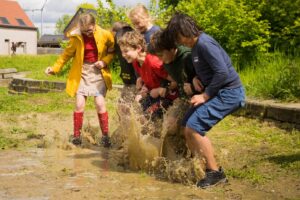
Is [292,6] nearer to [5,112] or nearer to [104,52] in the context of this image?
[104,52]

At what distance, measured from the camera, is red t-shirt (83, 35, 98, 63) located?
618 centimetres

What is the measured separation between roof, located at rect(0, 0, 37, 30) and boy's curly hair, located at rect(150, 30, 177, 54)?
196 ft

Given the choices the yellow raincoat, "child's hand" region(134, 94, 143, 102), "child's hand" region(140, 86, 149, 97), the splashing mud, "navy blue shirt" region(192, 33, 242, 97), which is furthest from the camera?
the yellow raincoat

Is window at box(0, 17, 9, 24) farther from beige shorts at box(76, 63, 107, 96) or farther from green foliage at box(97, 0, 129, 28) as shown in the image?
beige shorts at box(76, 63, 107, 96)

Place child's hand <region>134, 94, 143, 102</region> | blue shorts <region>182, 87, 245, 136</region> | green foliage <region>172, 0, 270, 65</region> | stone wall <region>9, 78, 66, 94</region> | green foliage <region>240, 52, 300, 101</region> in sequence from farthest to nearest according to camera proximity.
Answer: stone wall <region>9, 78, 66, 94</region>
green foliage <region>172, 0, 270, 65</region>
green foliage <region>240, 52, 300, 101</region>
child's hand <region>134, 94, 143, 102</region>
blue shorts <region>182, 87, 245, 136</region>

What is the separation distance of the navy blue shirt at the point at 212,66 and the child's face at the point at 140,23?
1500mm

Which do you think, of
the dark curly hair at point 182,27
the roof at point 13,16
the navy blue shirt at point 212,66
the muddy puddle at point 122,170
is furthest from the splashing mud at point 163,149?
the roof at point 13,16

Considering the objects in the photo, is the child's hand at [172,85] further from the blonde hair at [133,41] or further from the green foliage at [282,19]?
the green foliage at [282,19]

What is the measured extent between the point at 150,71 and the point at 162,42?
723 millimetres

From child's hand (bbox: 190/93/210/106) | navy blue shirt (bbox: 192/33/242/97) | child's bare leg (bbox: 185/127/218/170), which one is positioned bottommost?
child's bare leg (bbox: 185/127/218/170)

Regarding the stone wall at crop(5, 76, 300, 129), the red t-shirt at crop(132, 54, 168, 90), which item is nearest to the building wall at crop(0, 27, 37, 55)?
the stone wall at crop(5, 76, 300, 129)

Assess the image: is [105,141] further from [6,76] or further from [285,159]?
[6,76]

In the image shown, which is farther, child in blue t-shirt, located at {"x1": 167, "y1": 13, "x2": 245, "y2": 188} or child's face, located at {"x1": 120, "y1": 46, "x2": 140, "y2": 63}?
child's face, located at {"x1": 120, "y1": 46, "x2": 140, "y2": 63}

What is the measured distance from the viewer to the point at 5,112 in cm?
895
